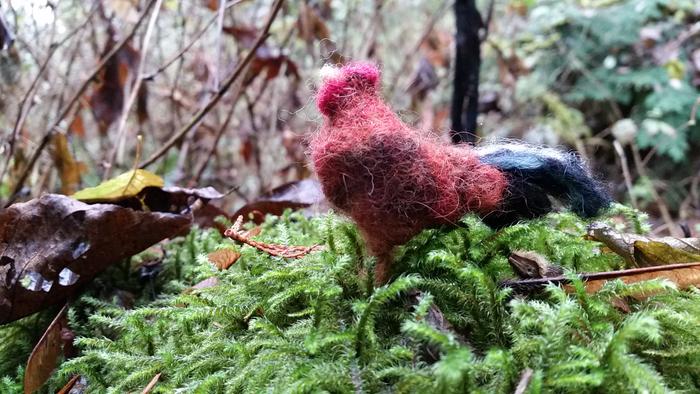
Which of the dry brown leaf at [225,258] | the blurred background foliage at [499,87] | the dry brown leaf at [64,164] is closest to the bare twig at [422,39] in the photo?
the blurred background foliage at [499,87]

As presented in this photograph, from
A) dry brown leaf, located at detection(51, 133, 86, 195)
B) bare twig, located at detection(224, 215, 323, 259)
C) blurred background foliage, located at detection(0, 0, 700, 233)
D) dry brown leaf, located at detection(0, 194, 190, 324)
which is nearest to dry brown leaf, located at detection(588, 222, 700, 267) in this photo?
bare twig, located at detection(224, 215, 323, 259)

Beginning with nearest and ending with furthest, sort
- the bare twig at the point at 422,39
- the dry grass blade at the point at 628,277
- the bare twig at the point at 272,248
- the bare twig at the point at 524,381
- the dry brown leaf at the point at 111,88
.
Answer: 1. the bare twig at the point at 524,381
2. the dry grass blade at the point at 628,277
3. the bare twig at the point at 272,248
4. the dry brown leaf at the point at 111,88
5. the bare twig at the point at 422,39

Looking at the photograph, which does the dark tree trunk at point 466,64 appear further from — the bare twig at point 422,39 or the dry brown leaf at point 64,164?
the dry brown leaf at point 64,164

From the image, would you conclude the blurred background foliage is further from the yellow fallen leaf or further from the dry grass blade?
the dry grass blade

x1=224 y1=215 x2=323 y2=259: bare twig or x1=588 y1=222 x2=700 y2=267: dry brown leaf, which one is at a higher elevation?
x1=224 y1=215 x2=323 y2=259: bare twig

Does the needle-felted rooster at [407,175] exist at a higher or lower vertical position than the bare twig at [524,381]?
higher

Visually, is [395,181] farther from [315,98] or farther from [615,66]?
[615,66]

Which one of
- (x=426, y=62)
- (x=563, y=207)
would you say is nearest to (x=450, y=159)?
(x=563, y=207)
